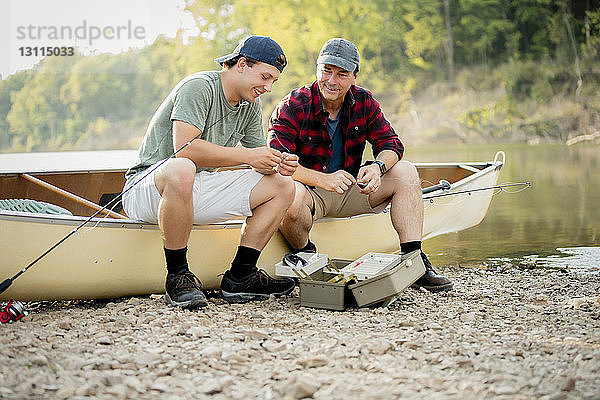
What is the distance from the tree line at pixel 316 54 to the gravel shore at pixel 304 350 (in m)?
21.4

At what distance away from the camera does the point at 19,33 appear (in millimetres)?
33938

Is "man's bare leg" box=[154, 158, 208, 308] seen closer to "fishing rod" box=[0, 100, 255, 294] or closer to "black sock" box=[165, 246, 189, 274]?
"black sock" box=[165, 246, 189, 274]

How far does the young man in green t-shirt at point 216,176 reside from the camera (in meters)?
3.11

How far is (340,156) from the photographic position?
380 cm

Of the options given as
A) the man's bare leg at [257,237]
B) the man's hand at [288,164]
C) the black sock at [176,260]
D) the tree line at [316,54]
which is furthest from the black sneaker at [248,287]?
the tree line at [316,54]

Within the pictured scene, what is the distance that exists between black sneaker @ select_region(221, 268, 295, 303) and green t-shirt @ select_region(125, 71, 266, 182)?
55cm

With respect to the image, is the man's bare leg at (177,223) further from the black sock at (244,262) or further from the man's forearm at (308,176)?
the man's forearm at (308,176)

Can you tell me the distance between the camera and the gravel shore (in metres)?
2.18

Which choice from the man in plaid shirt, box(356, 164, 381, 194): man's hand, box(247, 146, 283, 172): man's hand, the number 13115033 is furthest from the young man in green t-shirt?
the number 13115033

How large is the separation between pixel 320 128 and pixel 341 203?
425mm

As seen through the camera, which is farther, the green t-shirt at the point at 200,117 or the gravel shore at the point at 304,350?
the green t-shirt at the point at 200,117

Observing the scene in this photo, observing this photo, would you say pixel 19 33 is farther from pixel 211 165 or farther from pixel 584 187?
pixel 211 165

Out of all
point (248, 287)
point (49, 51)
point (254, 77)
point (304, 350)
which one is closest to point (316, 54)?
point (49, 51)

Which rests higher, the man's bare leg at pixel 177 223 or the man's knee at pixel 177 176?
the man's knee at pixel 177 176
